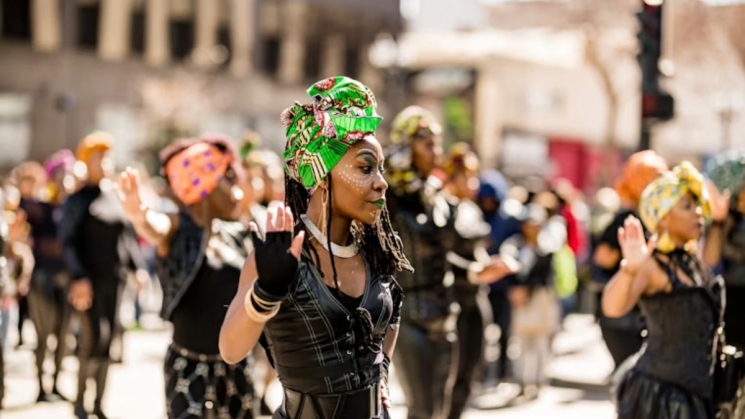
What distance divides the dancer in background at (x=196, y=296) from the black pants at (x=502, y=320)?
6463 mm

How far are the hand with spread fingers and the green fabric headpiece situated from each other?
41 centimetres

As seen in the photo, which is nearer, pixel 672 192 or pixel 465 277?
pixel 672 192

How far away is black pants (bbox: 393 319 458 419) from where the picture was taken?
733cm

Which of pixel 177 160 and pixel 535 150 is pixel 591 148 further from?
pixel 177 160

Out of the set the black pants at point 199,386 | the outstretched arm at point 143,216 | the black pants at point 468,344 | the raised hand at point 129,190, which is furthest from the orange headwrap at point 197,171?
the black pants at point 468,344

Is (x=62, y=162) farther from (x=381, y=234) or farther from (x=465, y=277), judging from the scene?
(x=381, y=234)

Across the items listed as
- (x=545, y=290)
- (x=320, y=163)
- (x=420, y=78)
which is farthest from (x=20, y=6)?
(x=320, y=163)

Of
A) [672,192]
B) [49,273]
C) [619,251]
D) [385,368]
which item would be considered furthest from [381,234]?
[49,273]

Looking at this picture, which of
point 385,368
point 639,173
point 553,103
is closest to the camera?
point 385,368

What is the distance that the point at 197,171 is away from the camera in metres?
6.31

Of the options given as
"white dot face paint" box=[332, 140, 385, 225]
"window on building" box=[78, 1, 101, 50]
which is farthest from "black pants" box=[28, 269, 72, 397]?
"window on building" box=[78, 1, 101, 50]

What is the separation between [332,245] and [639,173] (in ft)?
14.1

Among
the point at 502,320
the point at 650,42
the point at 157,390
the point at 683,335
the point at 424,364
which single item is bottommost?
the point at 157,390

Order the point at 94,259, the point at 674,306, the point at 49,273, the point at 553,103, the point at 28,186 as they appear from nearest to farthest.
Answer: the point at 674,306 < the point at 94,259 < the point at 49,273 < the point at 28,186 < the point at 553,103
